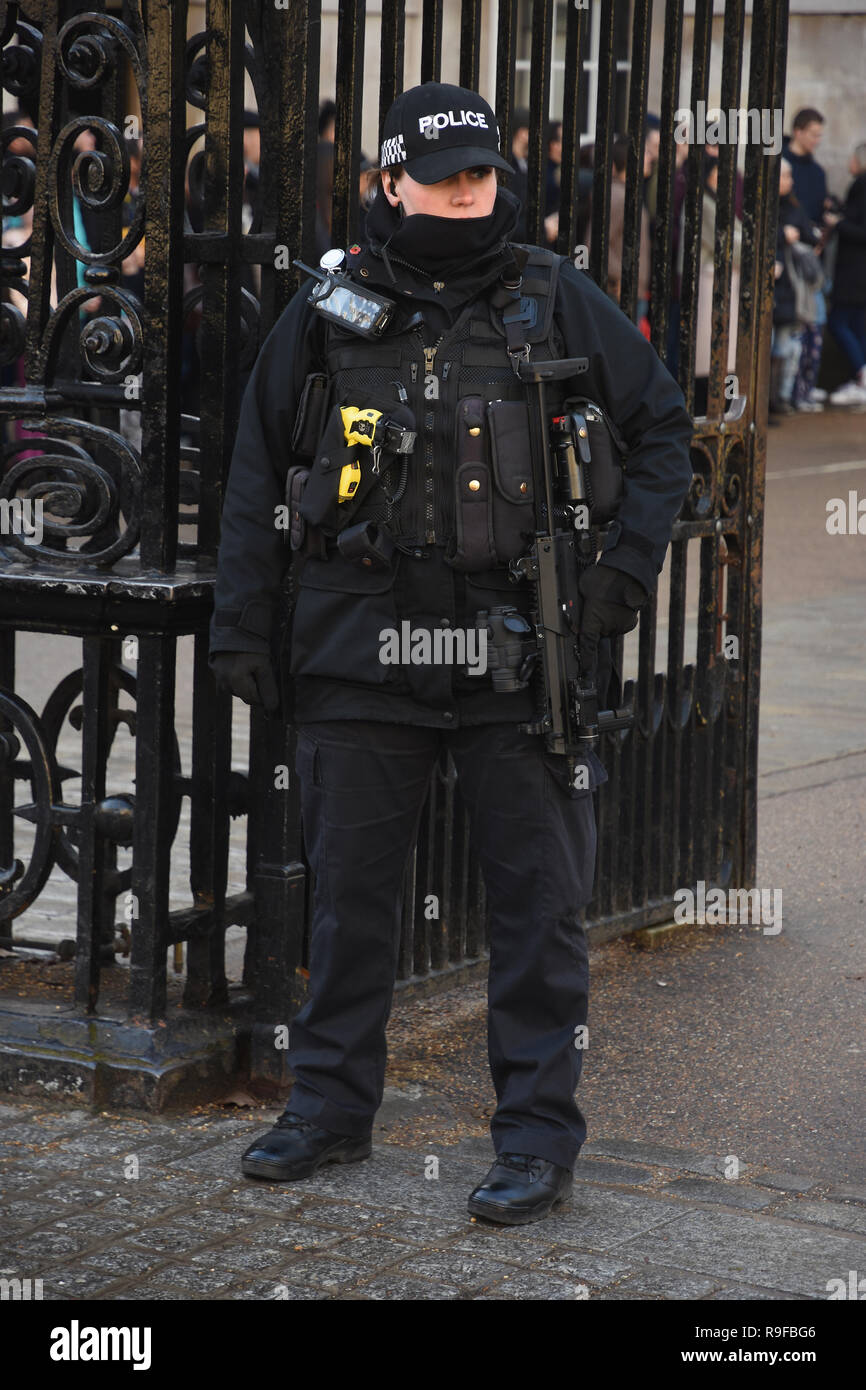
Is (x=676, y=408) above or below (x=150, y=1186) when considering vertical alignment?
above

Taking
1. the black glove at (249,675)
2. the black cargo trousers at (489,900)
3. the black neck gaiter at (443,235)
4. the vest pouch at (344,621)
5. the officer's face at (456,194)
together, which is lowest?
the black cargo trousers at (489,900)

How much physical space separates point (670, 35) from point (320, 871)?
2.68 m

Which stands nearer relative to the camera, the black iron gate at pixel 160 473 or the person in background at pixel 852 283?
the black iron gate at pixel 160 473

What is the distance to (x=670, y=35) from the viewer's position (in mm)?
5500

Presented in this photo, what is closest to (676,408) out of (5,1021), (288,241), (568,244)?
(288,241)

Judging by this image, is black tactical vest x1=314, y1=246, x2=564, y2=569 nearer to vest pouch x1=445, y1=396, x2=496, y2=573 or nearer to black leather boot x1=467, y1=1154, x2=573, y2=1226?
vest pouch x1=445, y1=396, x2=496, y2=573

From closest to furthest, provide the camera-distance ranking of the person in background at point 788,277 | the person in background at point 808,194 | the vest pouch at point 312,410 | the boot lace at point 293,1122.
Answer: the vest pouch at point 312,410
the boot lace at point 293,1122
the person in background at point 788,277
the person in background at point 808,194

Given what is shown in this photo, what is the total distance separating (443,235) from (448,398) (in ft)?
1.02

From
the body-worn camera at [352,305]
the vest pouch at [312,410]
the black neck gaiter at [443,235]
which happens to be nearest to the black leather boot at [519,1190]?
the vest pouch at [312,410]

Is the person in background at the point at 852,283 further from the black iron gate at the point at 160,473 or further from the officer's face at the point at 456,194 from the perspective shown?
the officer's face at the point at 456,194

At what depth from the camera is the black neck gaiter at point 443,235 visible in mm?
3891

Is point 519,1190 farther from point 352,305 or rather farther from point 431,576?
point 352,305

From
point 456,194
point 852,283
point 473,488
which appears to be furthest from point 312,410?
point 852,283

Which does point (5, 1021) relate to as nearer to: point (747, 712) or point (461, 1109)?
point (461, 1109)
